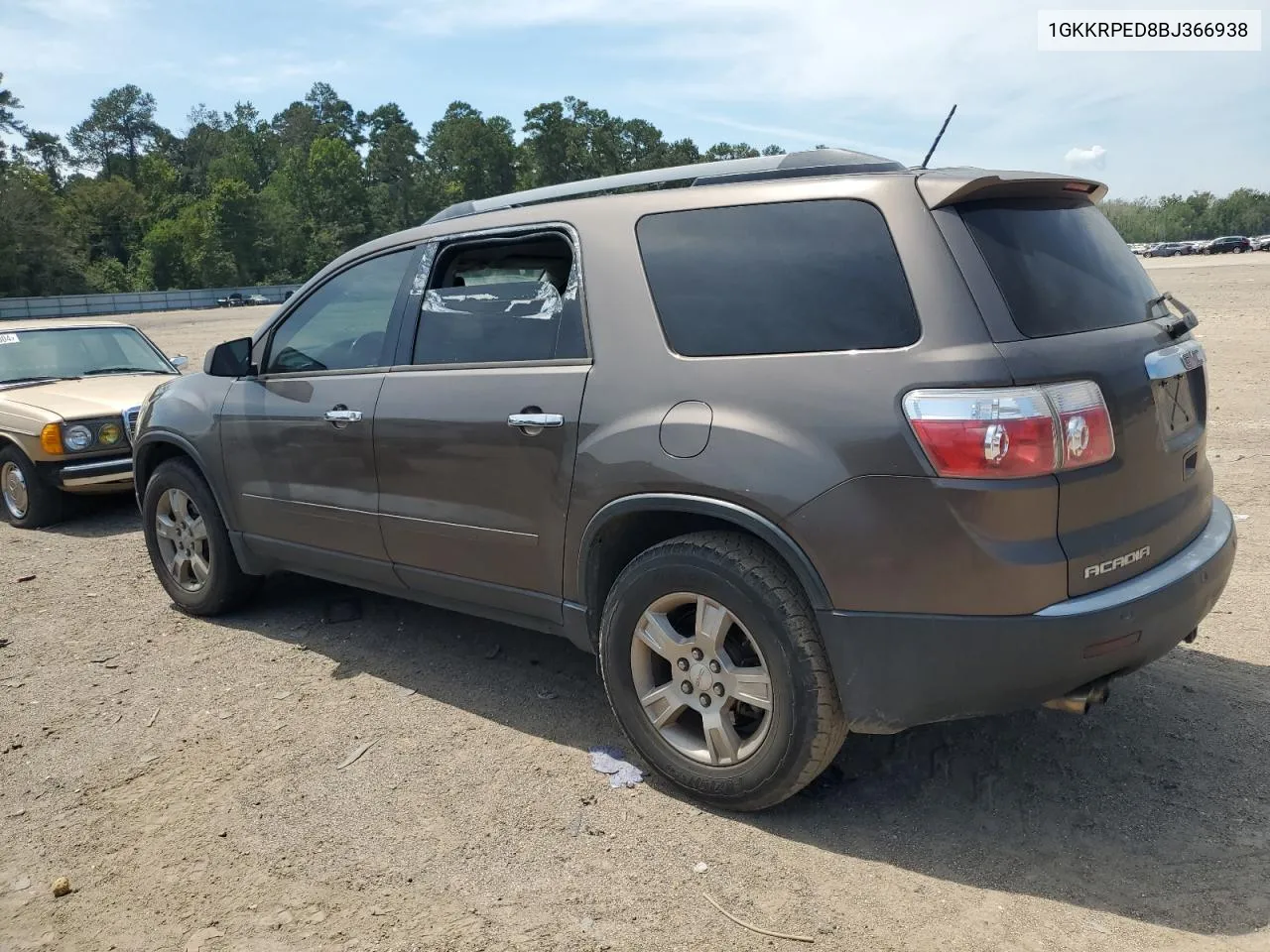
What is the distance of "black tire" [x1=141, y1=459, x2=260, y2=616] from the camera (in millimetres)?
5090

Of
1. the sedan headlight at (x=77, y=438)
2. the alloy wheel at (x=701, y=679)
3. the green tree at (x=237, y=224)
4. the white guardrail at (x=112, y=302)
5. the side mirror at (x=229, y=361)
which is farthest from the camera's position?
the green tree at (x=237, y=224)

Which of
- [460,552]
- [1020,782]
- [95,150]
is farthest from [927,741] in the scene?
[95,150]

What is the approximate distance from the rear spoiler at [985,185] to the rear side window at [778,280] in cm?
17

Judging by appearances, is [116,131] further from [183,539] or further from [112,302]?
[183,539]

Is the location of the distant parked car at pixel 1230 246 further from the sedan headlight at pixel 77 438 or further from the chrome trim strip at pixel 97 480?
the sedan headlight at pixel 77 438

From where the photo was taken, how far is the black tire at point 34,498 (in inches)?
294

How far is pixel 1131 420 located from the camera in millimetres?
2861

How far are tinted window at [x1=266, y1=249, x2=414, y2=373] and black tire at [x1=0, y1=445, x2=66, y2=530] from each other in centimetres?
386

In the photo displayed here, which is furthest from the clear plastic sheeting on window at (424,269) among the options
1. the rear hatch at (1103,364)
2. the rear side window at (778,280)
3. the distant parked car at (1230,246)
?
the distant parked car at (1230,246)

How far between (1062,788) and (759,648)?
1178 millimetres

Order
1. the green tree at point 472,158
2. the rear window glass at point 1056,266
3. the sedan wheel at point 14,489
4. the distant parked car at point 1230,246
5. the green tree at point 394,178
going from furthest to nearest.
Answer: the green tree at point 472,158
the green tree at point 394,178
the distant parked car at point 1230,246
the sedan wheel at point 14,489
the rear window glass at point 1056,266

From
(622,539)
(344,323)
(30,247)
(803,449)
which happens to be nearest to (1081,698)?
(803,449)

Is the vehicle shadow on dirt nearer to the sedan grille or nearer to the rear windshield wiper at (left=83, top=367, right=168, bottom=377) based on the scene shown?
the sedan grille

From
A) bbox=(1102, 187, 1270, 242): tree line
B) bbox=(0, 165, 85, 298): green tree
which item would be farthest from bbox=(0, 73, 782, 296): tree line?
bbox=(1102, 187, 1270, 242): tree line
